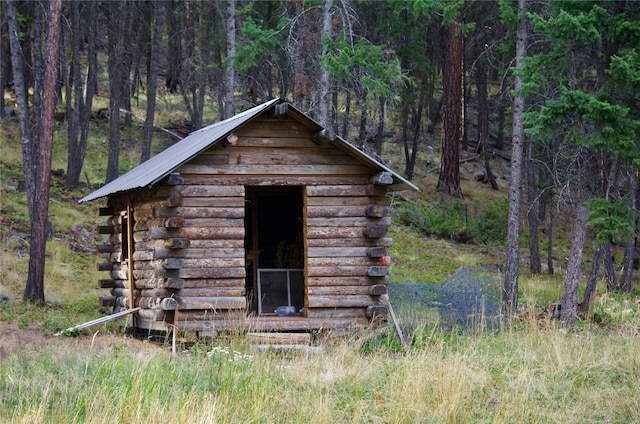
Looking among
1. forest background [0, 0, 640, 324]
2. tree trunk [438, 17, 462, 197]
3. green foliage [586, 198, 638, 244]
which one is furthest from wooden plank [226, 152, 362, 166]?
tree trunk [438, 17, 462, 197]

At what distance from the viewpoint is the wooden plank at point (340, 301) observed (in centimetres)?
1326

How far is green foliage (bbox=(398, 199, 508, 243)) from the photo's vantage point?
28.1m

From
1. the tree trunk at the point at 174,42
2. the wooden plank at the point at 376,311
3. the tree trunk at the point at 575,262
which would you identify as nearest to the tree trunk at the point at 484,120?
the tree trunk at the point at 174,42

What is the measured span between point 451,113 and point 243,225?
62.9 ft

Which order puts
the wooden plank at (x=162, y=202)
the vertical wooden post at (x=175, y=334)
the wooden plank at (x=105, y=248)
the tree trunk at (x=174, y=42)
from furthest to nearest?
the tree trunk at (x=174, y=42) → the wooden plank at (x=105, y=248) → the wooden plank at (x=162, y=202) → the vertical wooden post at (x=175, y=334)

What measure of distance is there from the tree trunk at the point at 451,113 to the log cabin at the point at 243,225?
17.3 metres

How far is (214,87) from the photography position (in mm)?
35750

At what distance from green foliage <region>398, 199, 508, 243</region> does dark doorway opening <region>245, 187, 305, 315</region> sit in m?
12.3

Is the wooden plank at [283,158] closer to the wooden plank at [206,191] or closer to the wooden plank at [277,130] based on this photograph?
the wooden plank at [277,130]

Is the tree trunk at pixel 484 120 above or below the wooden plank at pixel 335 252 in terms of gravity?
above

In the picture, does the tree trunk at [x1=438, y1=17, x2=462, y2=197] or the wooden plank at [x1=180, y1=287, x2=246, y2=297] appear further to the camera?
the tree trunk at [x1=438, y1=17, x2=462, y2=197]

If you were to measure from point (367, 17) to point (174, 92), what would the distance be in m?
13.6

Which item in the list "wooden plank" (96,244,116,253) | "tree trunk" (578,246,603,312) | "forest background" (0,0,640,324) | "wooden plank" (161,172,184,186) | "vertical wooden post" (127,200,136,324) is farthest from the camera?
"wooden plank" (96,244,116,253)

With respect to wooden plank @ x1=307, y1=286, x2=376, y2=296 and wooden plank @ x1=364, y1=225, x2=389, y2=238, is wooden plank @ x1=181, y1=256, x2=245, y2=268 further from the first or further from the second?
wooden plank @ x1=364, y1=225, x2=389, y2=238
